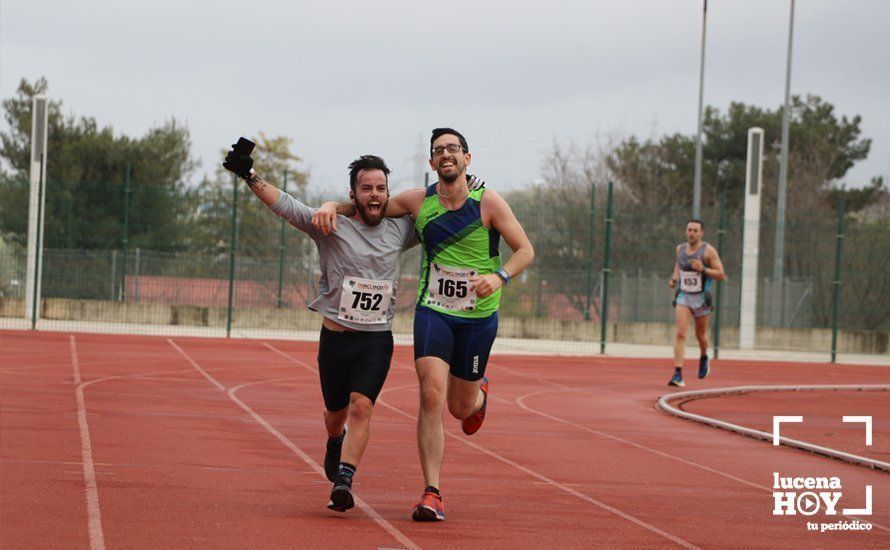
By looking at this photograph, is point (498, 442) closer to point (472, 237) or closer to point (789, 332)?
point (472, 237)

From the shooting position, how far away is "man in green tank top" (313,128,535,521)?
295 inches

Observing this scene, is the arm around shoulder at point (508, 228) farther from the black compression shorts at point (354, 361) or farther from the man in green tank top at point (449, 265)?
the black compression shorts at point (354, 361)

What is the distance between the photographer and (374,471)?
9.21m

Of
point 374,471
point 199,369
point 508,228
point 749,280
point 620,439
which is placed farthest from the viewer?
point 749,280

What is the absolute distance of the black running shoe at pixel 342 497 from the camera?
706cm

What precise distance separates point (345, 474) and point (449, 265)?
1.30 meters

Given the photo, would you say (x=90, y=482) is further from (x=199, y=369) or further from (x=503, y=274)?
(x=199, y=369)

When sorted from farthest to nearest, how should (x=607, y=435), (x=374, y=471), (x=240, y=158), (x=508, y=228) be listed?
(x=607, y=435) < (x=374, y=471) < (x=508, y=228) < (x=240, y=158)

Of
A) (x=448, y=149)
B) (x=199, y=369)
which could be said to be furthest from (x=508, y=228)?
(x=199, y=369)

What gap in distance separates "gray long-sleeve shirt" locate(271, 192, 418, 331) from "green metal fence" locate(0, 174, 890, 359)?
1765cm

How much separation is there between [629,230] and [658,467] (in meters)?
19.0

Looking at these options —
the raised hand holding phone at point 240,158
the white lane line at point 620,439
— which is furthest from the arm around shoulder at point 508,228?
the white lane line at point 620,439

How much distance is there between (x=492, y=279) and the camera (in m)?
7.35

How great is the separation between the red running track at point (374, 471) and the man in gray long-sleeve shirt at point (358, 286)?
703mm
